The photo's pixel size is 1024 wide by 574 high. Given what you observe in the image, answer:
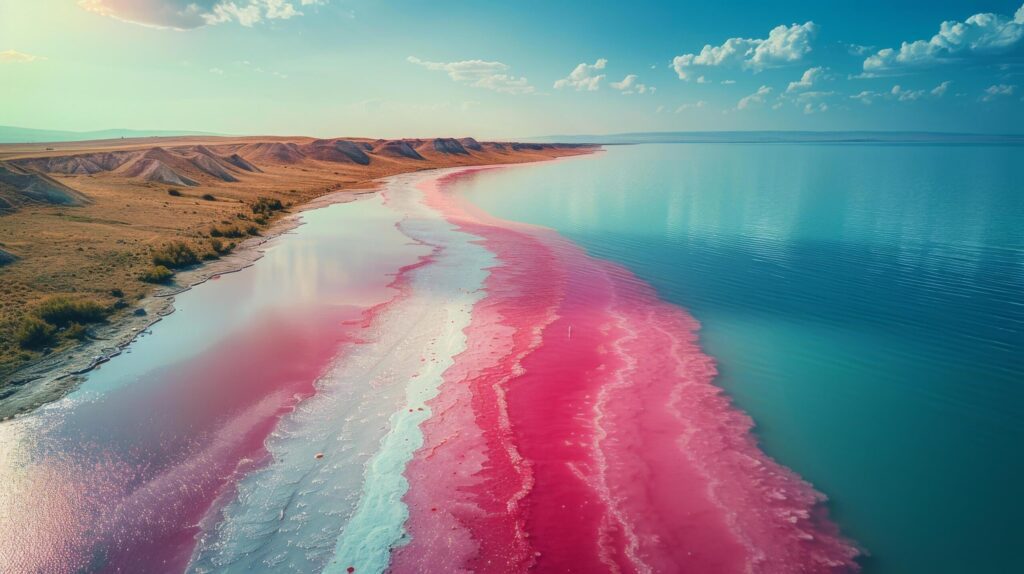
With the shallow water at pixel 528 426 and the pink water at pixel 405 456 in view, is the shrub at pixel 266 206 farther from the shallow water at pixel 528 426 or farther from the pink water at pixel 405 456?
the pink water at pixel 405 456

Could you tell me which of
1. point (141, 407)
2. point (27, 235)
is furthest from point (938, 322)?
point (27, 235)

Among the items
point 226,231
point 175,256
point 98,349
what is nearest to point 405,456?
point 98,349

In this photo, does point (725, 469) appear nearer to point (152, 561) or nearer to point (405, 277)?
point (152, 561)

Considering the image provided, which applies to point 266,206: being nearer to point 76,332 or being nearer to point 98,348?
point 76,332

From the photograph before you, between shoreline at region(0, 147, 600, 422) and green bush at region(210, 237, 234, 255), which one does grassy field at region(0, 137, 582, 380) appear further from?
shoreline at region(0, 147, 600, 422)

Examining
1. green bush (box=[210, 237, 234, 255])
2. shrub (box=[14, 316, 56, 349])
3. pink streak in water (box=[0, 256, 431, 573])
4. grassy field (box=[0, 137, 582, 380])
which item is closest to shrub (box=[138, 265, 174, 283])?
grassy field (box=[0, 137, 582, 380])

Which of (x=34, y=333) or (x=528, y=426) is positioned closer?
(x=528, y=426)
